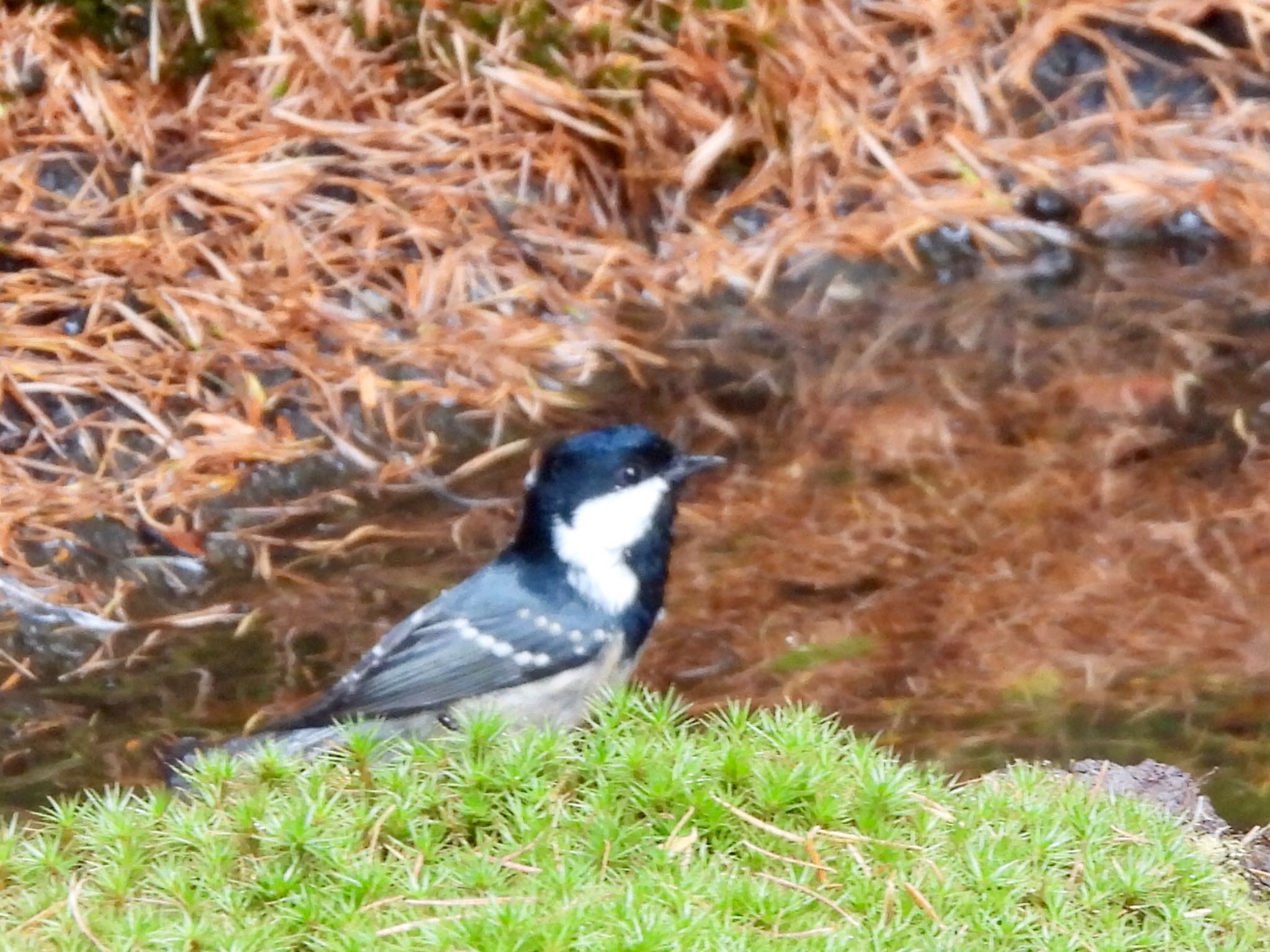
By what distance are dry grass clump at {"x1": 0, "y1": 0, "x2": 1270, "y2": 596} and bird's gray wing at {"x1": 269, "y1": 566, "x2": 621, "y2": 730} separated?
3.37ft

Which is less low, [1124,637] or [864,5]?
[864,5]

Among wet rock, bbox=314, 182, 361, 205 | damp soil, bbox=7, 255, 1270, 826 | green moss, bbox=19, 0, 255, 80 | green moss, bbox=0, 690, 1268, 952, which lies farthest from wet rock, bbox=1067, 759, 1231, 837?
green moss, bbox=19, 0, 255, 80

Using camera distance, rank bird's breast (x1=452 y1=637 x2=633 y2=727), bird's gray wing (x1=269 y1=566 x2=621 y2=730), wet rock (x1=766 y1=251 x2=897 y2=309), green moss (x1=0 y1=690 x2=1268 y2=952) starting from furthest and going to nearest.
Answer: wet rock (x1=766 y1=251 x2=897 y2=309)
bird's breast (x1=452 y1=637 x2=633 y2=727)
bird's gray wing (x1=269 y1=566 x2=621 y2=730)
green moss (x1=0 y1=690 x2=1268 y2=952)

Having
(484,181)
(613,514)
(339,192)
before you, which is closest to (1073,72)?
(484,181)

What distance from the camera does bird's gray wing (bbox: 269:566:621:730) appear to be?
11.7ft

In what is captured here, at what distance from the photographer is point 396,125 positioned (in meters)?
5.64

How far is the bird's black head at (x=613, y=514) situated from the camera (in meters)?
3.74

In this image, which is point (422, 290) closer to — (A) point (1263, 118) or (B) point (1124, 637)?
(B) point (1124, 637)

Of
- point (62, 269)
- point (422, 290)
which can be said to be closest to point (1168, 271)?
point (422, 290)

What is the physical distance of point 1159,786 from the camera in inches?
128

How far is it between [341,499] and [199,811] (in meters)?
1.76

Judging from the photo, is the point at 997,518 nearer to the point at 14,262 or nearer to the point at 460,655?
the point at 460,655

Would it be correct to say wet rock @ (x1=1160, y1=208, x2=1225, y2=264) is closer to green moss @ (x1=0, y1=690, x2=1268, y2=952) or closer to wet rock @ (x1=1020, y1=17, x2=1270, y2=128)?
wet rock @ (x1=1020, y1=17, x2=1270, y2=128)

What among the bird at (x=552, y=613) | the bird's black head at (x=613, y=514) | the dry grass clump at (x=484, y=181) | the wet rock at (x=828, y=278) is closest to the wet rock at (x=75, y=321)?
the dry grass clump at (x=484, y=181)
